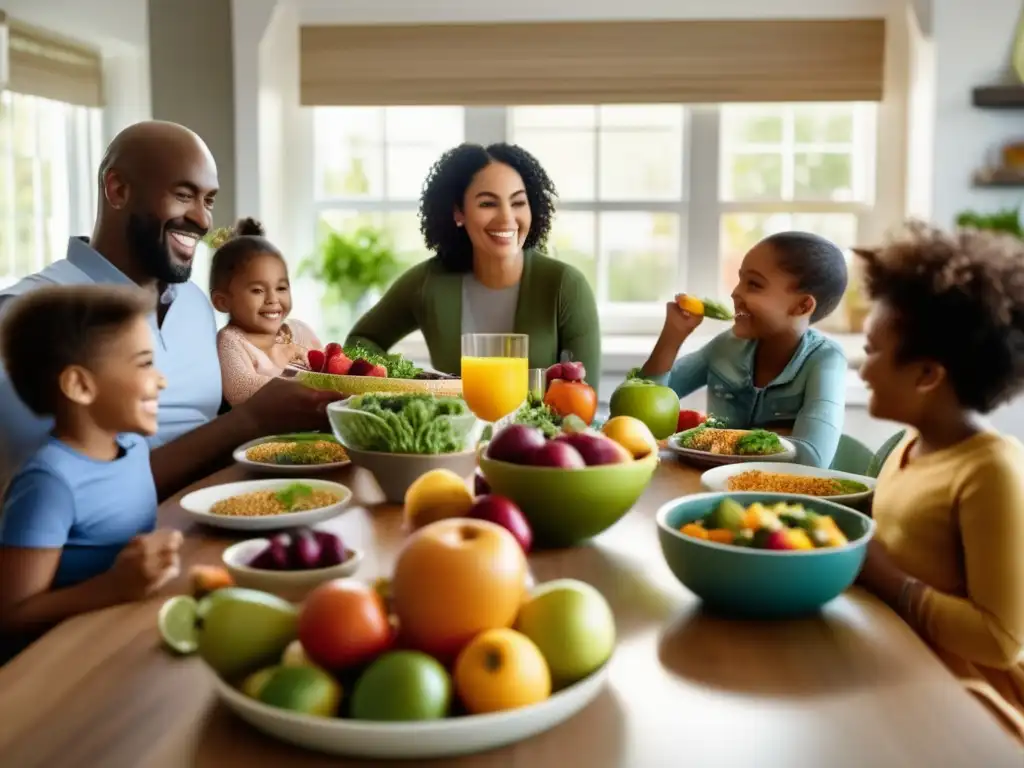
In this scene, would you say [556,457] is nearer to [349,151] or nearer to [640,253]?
[640,253]

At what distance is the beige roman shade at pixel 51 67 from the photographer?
4168 mm

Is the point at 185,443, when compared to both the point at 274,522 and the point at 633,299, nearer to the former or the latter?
the point at 274,522

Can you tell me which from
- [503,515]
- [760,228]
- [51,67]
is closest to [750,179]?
[760,228]

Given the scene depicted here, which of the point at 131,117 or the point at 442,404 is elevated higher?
the point at 131,117

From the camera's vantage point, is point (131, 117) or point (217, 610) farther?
point (131, 117)

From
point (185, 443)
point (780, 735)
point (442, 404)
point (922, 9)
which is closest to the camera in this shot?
point (780, 735)

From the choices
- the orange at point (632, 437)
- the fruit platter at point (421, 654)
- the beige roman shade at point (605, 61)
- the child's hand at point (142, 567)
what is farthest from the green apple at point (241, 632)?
the beige roman shade at point (605, 61)

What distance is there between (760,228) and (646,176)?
0.51 metres

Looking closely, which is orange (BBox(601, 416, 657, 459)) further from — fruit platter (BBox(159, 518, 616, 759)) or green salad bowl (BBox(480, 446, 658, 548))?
fruit platter (BBox(159, 518, 616, 759))

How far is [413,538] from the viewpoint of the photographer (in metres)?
0.82

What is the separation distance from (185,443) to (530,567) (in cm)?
85

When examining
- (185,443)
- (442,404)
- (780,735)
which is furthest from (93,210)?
(780,735)

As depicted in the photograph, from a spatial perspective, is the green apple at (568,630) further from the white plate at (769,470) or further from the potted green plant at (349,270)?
the potted green plant at (349,270)

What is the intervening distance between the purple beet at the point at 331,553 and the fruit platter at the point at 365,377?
85cm
